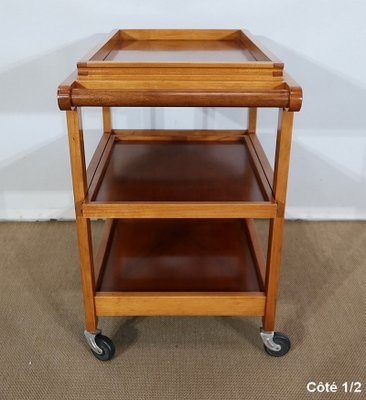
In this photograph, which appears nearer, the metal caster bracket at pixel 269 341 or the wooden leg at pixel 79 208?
the wooden leg at pixel 79 208

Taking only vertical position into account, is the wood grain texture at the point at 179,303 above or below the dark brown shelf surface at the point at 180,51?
below

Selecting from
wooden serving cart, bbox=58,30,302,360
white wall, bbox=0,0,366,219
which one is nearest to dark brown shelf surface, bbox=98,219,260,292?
wooden serving cart, bbox=58,30,302,360

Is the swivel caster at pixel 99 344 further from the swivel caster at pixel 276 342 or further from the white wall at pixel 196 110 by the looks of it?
the white wall at pixel 196 110

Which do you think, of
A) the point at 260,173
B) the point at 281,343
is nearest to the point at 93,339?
the point at 281,343

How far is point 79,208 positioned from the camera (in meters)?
1.14

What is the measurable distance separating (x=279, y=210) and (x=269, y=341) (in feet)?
1.22

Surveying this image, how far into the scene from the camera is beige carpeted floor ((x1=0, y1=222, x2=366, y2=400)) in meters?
1.24

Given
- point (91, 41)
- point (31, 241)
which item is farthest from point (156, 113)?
point (31, 241)

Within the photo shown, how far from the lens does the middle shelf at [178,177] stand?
3.74ft

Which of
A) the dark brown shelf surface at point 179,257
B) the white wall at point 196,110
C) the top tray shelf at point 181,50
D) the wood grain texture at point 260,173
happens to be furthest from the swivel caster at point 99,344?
the white wall at point 196,110

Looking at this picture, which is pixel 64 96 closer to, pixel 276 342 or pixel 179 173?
pixel 179 173

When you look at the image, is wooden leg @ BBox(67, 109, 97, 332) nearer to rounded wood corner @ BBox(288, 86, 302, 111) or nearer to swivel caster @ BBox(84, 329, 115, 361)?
swivel caster @ BBox(84, 329, 115, 361)

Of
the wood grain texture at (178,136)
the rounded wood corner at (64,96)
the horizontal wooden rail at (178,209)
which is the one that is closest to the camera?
the rounded wood corner at (64,96)

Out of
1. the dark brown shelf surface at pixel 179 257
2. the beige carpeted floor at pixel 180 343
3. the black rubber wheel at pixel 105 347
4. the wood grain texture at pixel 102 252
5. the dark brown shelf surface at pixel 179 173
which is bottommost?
the beige carpeted floor at pixel 180 343
